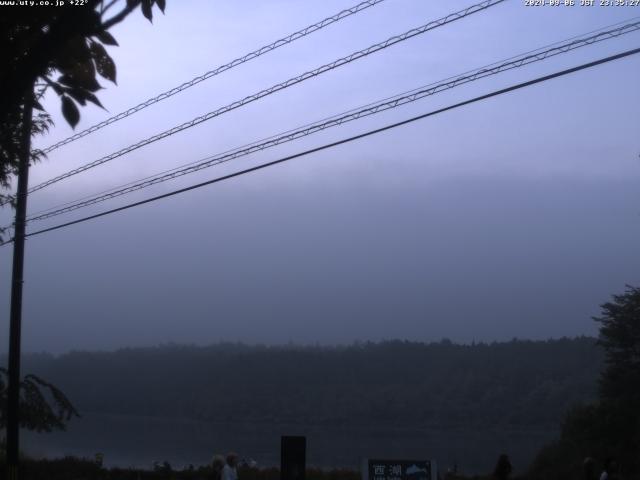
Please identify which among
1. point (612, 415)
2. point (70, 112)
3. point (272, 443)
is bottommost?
point (272, 443)

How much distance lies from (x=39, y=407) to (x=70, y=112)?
18025mm

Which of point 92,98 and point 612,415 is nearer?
point 92,98

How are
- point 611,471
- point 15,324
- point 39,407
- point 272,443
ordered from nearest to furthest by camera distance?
point 611,471 < point 15,324 < point 39,407 < point 272,443

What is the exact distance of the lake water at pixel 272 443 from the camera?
2955cm

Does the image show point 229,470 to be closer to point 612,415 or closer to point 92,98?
point 92,98

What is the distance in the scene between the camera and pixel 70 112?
4.36 metres

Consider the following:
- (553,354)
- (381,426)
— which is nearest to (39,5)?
(381,426)

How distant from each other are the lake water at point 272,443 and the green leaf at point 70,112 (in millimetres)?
17728

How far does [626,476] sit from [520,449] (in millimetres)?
4563

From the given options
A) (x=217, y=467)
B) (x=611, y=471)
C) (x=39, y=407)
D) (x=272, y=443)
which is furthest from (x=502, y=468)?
(x=272, y=443)

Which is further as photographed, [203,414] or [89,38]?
[203,414]

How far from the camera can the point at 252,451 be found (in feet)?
126

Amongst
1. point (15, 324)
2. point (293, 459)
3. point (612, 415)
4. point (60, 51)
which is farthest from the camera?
point (612, 415)

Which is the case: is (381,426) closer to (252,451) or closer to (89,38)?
(252,451)
